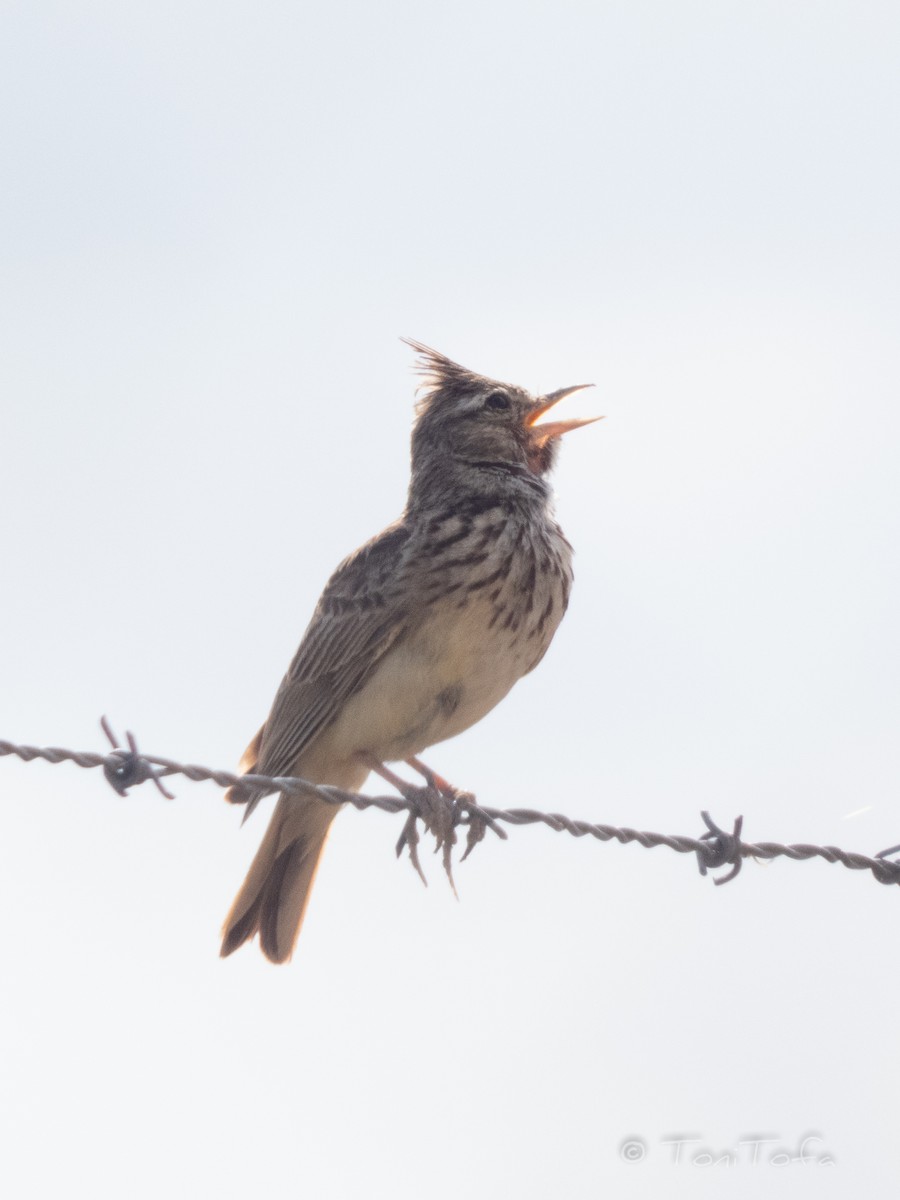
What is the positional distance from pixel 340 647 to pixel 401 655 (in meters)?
0.33

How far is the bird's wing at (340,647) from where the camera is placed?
7547mm

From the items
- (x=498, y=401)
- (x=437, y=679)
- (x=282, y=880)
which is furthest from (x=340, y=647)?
(x=498, y=401)

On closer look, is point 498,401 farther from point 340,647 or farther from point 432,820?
point 432,820

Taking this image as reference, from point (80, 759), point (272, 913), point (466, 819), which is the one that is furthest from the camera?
point (272, 913)

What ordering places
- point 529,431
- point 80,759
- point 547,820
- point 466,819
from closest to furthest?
point 80,759
point 547,820
point 466,819
point 529,431

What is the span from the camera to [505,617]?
7.48 meters

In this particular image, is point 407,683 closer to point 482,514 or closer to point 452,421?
point 482,514

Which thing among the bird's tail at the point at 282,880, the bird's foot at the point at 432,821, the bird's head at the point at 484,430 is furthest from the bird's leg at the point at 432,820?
the bird's head at the point at 484,430

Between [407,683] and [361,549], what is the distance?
978 mm

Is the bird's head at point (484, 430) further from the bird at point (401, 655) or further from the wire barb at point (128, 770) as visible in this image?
the wire barb at point (128, 770)

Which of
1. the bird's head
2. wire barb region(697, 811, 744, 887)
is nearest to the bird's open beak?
the bird's head

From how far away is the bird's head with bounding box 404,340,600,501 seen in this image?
874 cm

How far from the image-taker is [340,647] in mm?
7684

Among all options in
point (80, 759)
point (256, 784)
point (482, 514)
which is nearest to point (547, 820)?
point (256, 784)
